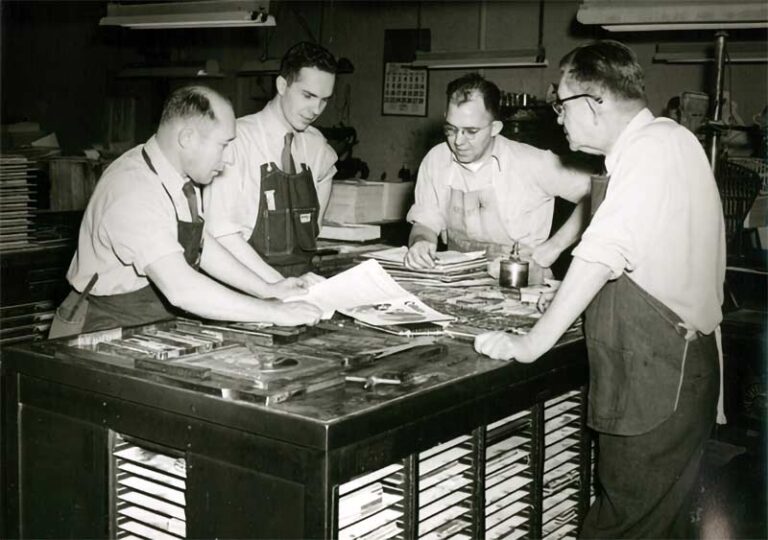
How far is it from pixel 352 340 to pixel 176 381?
565mm

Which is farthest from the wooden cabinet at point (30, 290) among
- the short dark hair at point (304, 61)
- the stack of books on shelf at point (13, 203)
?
the short dark hair at point (304, 61)

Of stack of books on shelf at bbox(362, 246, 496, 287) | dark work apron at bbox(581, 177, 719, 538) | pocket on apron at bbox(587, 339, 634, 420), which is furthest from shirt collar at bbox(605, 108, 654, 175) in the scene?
stack of books on shelf at bbox(362, 246, 496, 287)

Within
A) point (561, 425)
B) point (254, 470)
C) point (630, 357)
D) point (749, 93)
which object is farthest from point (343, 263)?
point (749, 93)

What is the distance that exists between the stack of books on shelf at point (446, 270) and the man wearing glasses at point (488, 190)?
179 mm

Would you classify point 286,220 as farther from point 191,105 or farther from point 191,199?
point 191,105

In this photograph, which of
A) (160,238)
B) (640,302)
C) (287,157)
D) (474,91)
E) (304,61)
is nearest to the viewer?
(640,302)

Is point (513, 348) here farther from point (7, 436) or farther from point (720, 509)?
point (720, 509)

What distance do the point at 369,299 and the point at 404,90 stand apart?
6.19m

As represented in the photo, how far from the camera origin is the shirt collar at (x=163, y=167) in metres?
2.54

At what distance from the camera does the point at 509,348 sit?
2.12m

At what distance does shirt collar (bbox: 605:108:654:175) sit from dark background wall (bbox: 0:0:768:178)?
5.00 meters

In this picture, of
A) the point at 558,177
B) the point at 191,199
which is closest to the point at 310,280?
the point at 191,199

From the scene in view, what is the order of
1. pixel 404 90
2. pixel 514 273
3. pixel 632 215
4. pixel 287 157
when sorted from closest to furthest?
pixel 632 215 → pixel 514 273 → pixel 287 157 → pixel 404 90

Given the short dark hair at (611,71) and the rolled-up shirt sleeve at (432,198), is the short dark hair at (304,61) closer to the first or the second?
the rolled-up shirt sleeve at (432,198)
